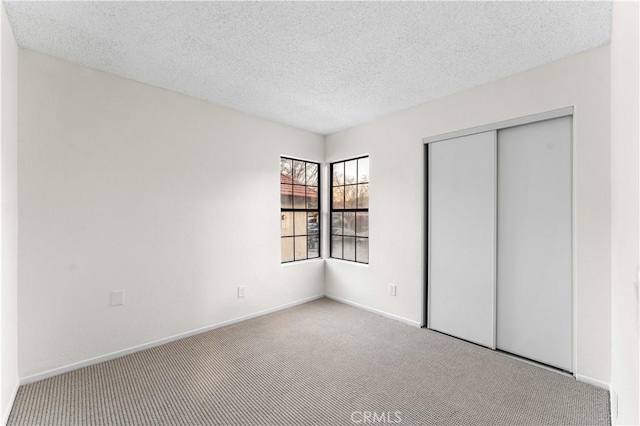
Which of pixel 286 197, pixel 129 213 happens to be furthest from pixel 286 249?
pixel 129 213

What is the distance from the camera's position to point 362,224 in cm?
425

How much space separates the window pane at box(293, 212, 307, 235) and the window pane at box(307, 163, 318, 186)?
0.49m

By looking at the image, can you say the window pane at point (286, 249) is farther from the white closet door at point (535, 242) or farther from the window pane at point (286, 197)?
the white closet door at point (535, 242)

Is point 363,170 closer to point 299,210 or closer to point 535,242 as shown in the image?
point 299,210

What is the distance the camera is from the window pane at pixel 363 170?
4.16 m

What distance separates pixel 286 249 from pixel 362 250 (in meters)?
1.06

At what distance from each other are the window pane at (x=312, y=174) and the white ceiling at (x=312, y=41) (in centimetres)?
158

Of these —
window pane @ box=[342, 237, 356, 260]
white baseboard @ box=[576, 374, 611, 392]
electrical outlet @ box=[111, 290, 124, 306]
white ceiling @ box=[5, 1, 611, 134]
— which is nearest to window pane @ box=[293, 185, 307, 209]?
window pane @ box=[342, 237, 356, 260]

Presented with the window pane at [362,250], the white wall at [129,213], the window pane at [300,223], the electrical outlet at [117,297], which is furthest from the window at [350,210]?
the electrical outlet at [117,297]

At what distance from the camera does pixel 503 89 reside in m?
2.79

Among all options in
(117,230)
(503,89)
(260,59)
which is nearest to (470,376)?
(503,89)

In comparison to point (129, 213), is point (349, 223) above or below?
below

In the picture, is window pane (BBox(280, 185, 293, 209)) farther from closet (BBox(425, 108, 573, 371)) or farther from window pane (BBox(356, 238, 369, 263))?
closet (BBox(425, 108, 573, 371))

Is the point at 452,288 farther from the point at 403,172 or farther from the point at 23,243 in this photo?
the point at 23,243
